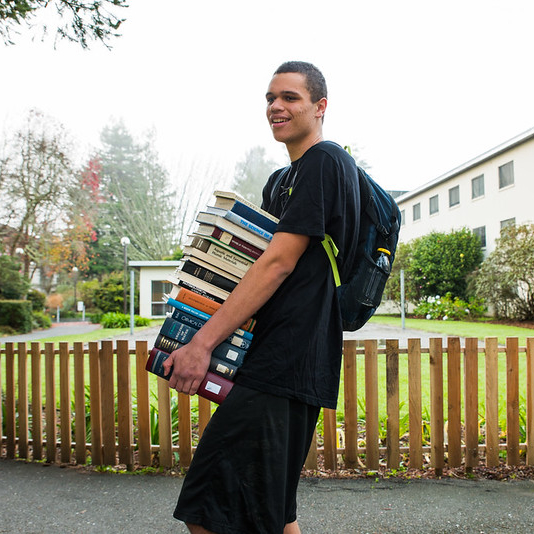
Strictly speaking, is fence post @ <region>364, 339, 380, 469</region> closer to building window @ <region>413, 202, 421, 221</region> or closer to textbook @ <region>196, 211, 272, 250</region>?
textbook @ <region>196, 211, 272, 250</region>

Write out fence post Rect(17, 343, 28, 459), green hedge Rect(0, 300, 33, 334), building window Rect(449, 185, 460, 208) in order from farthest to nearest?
building window Rect(449, 185, 460, 208), green hedge Rect(0, 300, 33, 334), fence post Rect(17, 343, 28, 459)

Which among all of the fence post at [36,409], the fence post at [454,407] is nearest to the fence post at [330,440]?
the fence post at [454,407]

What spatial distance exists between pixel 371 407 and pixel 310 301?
2902 millimetres

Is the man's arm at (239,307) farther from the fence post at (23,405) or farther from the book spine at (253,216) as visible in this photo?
the fence post at (23,405)

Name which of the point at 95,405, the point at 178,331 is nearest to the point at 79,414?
the point at 95,405

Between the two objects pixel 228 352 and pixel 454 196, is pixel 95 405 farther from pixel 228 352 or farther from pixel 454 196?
pixel 454 196

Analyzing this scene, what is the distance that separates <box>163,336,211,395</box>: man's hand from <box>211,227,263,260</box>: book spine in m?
0.32

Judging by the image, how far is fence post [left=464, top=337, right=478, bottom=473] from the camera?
4.20 m

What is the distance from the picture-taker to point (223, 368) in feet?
5.05

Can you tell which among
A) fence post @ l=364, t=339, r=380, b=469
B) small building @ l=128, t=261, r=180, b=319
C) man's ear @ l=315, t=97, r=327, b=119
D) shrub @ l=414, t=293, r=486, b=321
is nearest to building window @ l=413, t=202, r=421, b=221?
shrub @ l=414, t=293, r=486, b=321

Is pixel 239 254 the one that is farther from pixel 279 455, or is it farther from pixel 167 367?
pixel 279 455

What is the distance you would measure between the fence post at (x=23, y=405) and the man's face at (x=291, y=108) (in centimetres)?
374

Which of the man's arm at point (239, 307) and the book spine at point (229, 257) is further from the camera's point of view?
the book spine at point (229, 257)

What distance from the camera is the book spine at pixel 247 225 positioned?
164 cm
